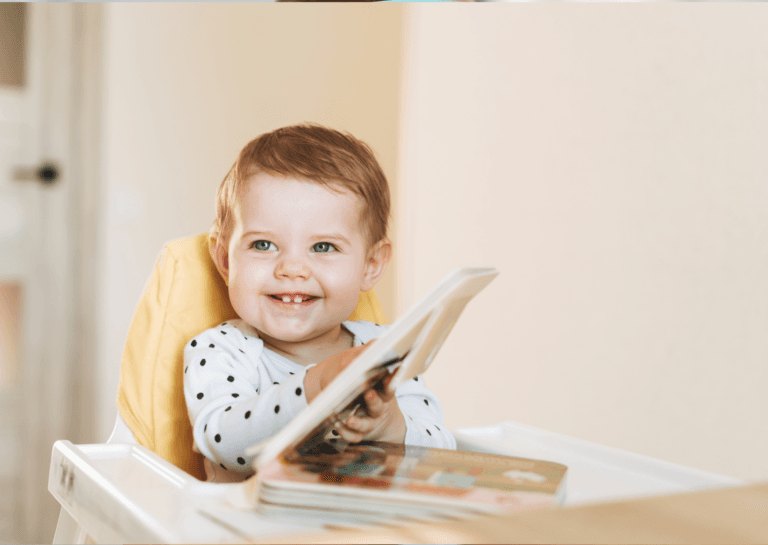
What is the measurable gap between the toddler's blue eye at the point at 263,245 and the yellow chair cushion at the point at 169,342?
12 centimetres

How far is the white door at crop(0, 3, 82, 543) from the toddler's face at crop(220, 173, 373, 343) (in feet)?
4.89

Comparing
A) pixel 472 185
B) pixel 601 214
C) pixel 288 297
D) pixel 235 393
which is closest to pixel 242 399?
pixel 235 393

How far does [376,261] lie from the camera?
0.87m

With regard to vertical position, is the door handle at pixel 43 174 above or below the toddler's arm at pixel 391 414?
above

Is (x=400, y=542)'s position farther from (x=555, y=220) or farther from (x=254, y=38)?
(x=254, y=38)

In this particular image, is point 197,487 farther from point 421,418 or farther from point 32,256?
point 32,256

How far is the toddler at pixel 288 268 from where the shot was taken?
746 millimetres

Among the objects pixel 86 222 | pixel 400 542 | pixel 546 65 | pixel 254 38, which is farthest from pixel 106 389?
pixel 400 542

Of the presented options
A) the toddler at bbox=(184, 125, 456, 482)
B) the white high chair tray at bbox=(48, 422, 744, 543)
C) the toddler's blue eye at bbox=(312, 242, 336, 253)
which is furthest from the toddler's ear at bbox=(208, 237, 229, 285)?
the white high chair tray at bbox=(48, 422, 744, 543)

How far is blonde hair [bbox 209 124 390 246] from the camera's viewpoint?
79cm

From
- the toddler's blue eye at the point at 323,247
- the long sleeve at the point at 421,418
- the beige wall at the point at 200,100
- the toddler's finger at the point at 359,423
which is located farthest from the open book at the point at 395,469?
the beige wall at the point at 200,100

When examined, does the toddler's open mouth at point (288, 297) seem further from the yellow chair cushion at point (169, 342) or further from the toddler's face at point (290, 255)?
the yellow chair cushion at point (169, 342)

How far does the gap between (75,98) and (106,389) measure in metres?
0.83

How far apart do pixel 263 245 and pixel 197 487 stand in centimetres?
31
